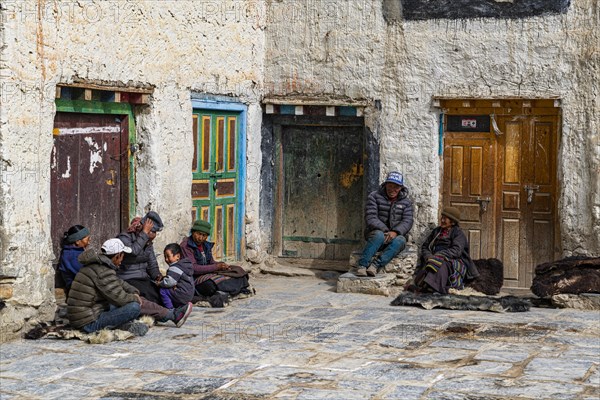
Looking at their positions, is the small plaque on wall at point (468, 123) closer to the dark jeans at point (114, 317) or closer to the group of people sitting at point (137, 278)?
the group of people sitting at point (137, 278)

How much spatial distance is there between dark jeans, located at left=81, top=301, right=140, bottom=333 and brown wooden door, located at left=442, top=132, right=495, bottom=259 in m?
4.59

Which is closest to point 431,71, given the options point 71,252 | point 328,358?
point 71,252

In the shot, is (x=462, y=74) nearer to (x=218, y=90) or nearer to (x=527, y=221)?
(x=527, y=221)

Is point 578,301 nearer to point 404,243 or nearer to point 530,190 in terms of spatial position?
point 530,190

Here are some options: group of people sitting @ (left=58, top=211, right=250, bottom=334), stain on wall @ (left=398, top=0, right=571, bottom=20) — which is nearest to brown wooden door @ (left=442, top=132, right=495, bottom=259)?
stain on wall @ (left=398, top=0, right=571, bottom=20)

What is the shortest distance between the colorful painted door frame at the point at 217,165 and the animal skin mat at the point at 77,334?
322 cm

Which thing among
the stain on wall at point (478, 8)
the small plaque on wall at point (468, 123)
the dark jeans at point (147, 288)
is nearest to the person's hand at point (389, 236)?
the small plaque on wall at point (468, 123)

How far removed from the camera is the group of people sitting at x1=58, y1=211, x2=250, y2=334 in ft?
28.2

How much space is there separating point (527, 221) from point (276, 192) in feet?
9.97

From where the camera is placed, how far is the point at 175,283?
9.63m

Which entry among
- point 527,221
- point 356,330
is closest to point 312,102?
point 527,221

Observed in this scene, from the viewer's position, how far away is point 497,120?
11953 millimetres

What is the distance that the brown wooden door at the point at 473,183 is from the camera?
11984 millimetres

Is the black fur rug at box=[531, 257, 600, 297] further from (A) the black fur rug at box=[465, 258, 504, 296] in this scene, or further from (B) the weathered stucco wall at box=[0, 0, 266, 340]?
(B) the weathered stucco wall at box=[0, 0, 266, 340]
